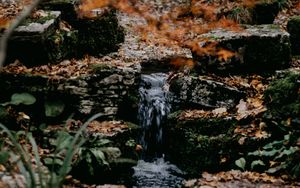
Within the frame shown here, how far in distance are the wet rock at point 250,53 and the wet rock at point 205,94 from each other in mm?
433

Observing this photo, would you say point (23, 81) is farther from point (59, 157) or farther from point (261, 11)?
point (261, 11)

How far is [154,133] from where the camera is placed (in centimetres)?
712

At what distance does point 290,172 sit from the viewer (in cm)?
511

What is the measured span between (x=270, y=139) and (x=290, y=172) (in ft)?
2.63

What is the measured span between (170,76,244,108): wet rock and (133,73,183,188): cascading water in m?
0.34

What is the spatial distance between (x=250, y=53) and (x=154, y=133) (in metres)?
2.14

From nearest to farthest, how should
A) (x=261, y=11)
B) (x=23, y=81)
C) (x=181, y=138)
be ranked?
(x=23, y=81), (x=181, y=138), (x=261, y=11)

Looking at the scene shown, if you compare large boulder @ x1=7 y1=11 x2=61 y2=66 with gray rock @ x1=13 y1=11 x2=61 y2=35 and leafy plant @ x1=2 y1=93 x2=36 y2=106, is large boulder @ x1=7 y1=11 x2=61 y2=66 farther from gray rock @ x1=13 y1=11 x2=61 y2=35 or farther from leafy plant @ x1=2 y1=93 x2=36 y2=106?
leafy plant @ x1=2 y1=93 x2=36 y2=106

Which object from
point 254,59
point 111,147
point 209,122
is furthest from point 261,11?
point 111,147

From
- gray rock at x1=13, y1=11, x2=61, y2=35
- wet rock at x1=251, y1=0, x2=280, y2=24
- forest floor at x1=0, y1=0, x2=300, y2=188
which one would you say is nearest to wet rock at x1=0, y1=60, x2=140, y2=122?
forest floor at x1=0, y1=0, x2=300, y2=188

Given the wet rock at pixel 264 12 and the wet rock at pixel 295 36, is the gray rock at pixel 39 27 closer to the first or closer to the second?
the wet rock at pixel 264 12

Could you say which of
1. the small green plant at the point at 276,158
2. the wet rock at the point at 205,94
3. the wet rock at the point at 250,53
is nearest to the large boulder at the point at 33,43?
the wet rock at the point at 205,94

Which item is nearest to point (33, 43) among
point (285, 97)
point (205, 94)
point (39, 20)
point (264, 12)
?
point (39, 20)

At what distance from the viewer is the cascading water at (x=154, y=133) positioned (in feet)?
20.7
